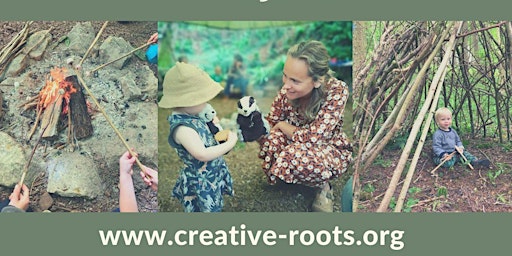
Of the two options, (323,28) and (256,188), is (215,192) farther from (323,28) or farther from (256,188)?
(323,28)

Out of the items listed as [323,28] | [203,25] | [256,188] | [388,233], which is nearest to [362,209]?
[388,233]

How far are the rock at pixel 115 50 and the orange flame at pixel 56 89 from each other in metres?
0.41

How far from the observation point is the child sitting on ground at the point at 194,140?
733 centimetres

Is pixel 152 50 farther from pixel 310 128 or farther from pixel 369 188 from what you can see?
pixel 369 188

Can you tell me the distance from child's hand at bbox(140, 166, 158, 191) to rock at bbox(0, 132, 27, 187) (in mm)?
1189

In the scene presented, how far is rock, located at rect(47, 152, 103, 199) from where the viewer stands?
299 inches

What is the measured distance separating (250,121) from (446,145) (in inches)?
77.9

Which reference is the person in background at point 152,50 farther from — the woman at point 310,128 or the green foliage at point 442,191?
the green foliage at point 442,191

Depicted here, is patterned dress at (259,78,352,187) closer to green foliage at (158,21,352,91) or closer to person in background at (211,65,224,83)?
green foliage at (158,21,352,91)

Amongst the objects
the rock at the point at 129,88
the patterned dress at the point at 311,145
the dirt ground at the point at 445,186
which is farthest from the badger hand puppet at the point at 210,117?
the dirt ground at the point at 445,186

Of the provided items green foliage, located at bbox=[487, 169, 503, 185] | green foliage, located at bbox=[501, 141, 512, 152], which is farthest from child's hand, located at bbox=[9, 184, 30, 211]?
green foliage, located at bbox=[501, 141, 512, 152]

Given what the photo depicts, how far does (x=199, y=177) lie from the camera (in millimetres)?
7438

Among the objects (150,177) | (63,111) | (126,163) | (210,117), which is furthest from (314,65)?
(63,111)

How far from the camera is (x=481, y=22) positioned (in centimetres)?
777
